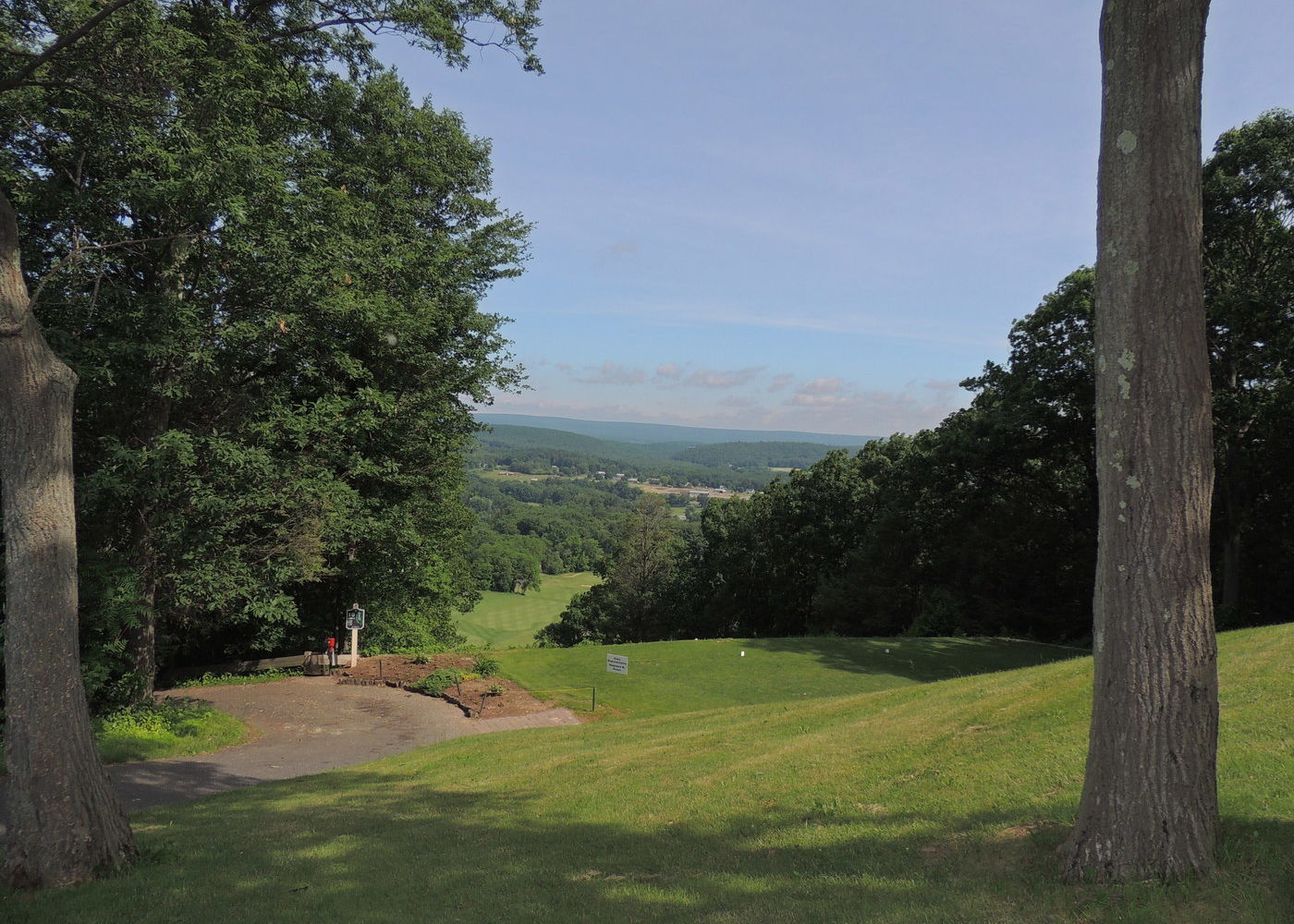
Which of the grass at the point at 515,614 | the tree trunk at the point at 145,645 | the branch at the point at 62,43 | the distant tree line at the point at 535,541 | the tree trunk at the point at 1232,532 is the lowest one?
the grass at the point at 515,614

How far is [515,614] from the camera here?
87000 millimetres

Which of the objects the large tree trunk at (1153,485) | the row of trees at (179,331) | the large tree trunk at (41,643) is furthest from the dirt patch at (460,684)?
the large tree trunk at (1153,485)

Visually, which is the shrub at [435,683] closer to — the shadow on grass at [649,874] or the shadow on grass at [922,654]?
the shadow on grass at [922,654]

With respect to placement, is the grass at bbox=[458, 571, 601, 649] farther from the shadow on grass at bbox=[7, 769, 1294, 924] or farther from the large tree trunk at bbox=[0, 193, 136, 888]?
the large tree trunk at bbox=[0, 193, 136, 888]

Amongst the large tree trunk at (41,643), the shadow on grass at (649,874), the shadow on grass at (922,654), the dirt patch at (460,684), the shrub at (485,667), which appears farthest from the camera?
the shadow on grass at (922,654)

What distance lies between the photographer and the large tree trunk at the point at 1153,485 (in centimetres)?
417

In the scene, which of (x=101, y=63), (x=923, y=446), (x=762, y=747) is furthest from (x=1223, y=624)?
(x=101, y=63)

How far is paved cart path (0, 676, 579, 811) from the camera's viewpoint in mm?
12227

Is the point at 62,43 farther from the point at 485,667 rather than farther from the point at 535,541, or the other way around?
the point at 535,541

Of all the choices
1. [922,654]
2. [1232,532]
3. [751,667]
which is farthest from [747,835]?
[1232,532]

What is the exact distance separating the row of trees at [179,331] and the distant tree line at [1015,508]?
882 inches

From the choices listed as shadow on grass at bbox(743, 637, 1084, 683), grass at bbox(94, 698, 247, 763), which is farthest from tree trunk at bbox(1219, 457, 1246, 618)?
grass at bbox(94, 698, 247, 763)

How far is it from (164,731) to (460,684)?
7353mm

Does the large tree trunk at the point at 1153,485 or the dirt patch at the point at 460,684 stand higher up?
the large tree trunk at the point at 1153,485
